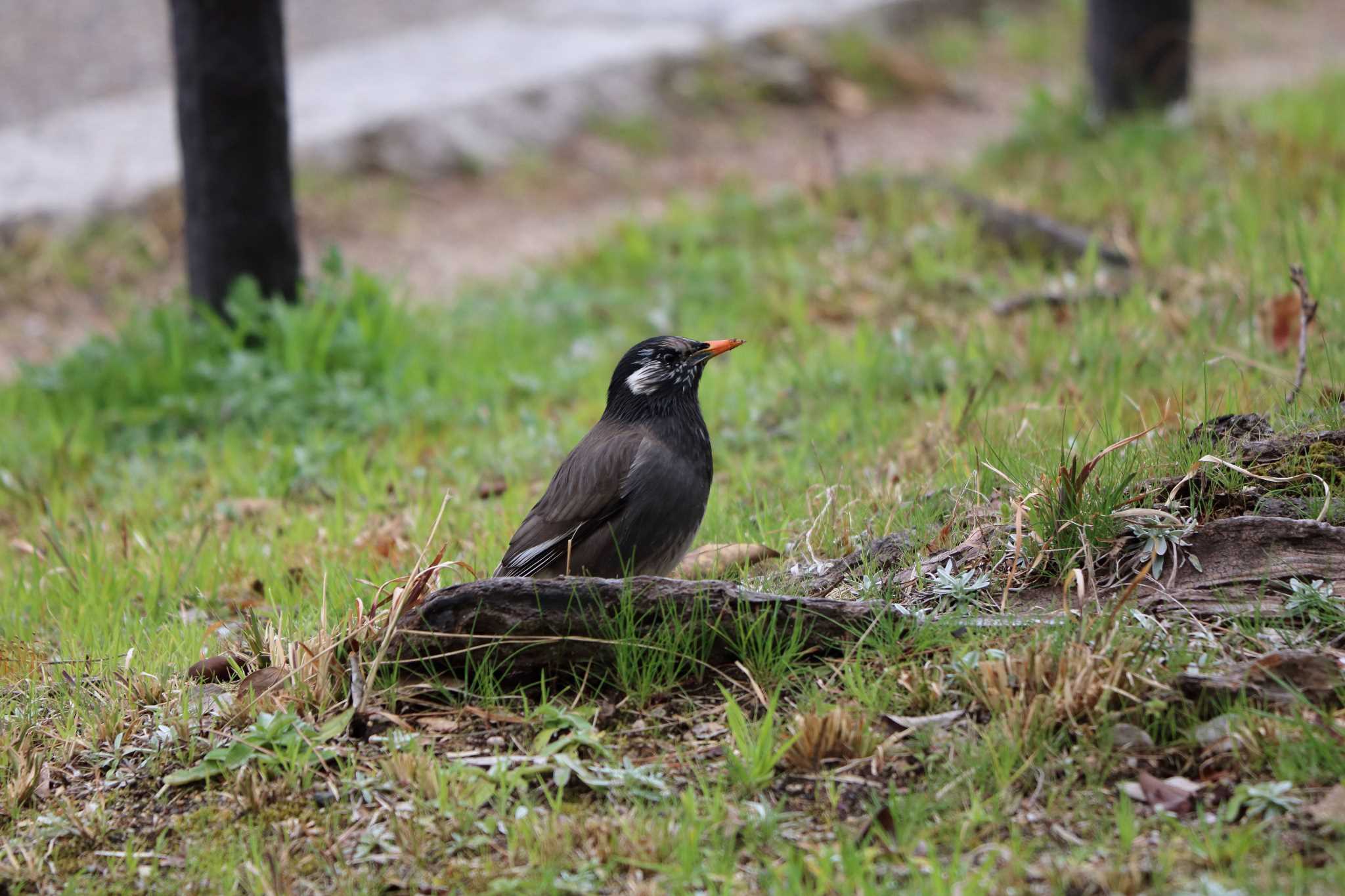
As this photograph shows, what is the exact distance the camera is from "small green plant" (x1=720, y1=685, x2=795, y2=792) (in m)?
2.83

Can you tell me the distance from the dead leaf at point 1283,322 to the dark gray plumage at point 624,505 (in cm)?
232

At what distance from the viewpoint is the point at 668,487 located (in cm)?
388

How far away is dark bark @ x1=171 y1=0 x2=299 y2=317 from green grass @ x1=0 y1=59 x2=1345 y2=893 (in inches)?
10.3

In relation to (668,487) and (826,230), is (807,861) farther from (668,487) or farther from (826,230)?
(826,230)

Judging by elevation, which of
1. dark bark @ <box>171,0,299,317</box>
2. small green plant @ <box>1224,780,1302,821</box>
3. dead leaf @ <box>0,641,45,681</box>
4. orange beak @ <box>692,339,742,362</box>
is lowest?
dead leaf @ <box>0,641,45,681</box>

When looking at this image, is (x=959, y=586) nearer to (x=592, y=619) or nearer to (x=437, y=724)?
(x=592, y=619)

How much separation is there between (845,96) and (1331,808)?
911 cm

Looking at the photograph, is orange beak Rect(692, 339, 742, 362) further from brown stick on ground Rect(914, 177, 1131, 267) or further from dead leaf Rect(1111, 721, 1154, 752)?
brown stick on ground Rect(914, 177, 1131, 267)

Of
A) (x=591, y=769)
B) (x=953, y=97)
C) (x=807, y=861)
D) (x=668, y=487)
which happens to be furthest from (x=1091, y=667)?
(x=953, y=97)

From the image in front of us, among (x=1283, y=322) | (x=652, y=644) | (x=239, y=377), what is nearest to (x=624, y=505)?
(x=652, y=644)

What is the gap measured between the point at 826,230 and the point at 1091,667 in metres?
Result: 5.13

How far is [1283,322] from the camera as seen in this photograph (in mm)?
4965

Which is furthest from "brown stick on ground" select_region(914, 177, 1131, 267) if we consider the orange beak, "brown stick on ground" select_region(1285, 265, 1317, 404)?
the orange beak

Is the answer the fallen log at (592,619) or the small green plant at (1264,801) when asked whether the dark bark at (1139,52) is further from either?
the small green plant at (1264,801)
